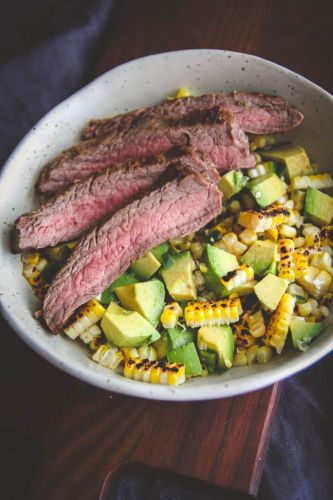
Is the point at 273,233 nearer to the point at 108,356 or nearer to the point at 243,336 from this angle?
the point at 243,336

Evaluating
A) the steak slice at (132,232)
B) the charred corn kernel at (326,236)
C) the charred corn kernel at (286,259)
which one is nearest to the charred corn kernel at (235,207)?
the steak slice at (132,232)

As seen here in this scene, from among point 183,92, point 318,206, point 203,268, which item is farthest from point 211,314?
point 183,92

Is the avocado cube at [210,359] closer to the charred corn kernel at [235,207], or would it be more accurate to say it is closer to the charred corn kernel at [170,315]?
the charred corn kernel at [170,315]

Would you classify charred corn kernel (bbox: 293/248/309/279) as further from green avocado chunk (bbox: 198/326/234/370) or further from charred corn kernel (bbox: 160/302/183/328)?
charred corn kernel (bbox: 160/302/183/328)

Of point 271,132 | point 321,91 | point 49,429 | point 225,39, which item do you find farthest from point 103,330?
point 225,39

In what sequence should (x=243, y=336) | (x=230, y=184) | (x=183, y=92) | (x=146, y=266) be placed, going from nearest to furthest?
(x=243, y=336) → (x=146, y=266) → (x=230, y=184) → (x=183, y=92)

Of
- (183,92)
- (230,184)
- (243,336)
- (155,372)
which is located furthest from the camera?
(183,92)
